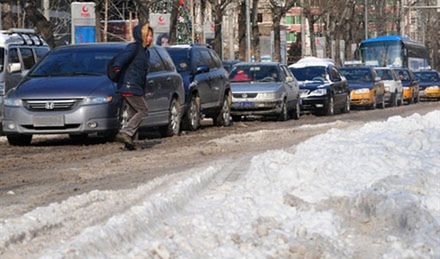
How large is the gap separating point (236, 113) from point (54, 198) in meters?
17.4

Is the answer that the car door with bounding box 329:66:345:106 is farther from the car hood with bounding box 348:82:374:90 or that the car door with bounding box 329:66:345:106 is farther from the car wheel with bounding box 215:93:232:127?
the car wheel with bounding box 215:93:232:127

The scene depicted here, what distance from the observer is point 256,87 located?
27078 mm

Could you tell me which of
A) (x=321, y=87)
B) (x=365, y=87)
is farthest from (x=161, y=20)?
(x=365, y=87)

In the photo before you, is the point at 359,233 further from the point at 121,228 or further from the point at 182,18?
the point at 182,18

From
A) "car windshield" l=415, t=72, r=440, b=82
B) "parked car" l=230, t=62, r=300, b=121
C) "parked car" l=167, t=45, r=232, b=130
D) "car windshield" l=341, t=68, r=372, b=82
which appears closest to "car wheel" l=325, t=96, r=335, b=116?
"parked car" l=230, t=62, r=300, b=121

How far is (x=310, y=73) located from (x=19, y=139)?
1803cm

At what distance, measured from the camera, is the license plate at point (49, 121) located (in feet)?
52.7

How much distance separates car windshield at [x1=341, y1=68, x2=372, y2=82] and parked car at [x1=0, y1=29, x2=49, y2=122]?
17.3 meters

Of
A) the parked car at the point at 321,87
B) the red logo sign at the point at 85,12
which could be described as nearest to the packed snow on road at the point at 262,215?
the red logo sign at the point at 85,12

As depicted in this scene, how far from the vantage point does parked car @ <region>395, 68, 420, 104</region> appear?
1841 inches

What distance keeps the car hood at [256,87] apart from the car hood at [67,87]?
10.5 m

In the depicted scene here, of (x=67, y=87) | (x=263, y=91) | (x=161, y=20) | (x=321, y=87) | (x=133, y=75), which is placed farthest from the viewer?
(x=161, y=20)

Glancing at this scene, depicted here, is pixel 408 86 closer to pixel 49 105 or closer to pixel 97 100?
pixel 97 100

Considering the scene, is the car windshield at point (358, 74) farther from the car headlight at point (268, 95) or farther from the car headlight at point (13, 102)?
the car headlight at point (13, 102)
